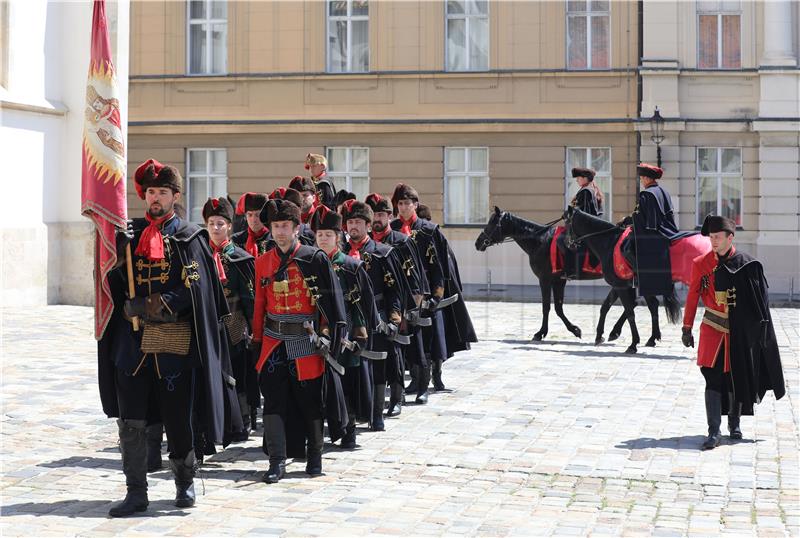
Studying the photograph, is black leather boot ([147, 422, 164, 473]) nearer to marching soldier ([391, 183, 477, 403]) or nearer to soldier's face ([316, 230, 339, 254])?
soldier's face ([316, 230, 339, 254])

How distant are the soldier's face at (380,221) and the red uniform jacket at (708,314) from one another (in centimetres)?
262

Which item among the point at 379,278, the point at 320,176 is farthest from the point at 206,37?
the point at 379,278

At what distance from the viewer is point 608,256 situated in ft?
55.5

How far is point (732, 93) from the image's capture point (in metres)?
27.6

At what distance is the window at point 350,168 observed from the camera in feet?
95.4

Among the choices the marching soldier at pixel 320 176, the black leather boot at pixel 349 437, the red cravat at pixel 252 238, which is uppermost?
the marching soldier at pixel 320 176

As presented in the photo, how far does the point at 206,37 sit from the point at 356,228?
68.0ft

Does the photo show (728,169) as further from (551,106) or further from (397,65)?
(397,65)

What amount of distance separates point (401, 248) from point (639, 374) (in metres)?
3.80

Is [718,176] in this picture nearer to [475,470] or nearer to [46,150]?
[46,150]

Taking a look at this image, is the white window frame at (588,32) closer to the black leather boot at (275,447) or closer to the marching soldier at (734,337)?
the marching soldier at (734,337)

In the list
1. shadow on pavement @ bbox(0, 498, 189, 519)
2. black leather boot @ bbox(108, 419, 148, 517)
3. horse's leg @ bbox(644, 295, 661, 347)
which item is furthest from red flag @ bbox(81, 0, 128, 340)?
horse's leg @ bbox(644, 295, 661, 347)

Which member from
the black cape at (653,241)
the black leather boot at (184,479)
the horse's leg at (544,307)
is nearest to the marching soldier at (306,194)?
the black leather boot at (184,479)

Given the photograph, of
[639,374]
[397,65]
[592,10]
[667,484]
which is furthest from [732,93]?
[667,484]
